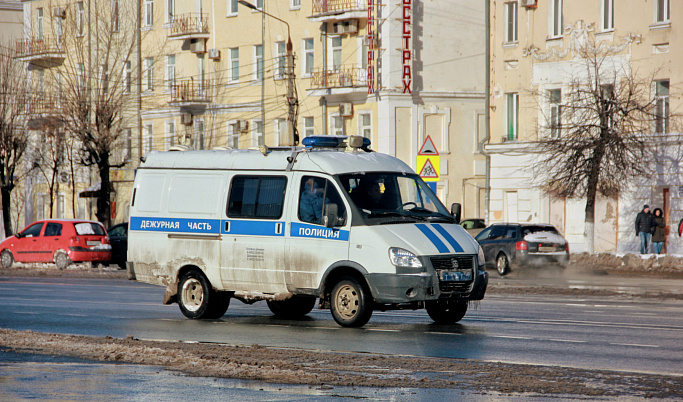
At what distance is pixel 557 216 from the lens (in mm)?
41969

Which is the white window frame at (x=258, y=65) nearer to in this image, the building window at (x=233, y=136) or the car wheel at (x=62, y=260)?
the building window at (x=233, y=136)

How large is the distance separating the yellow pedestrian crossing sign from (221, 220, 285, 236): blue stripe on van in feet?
34.0

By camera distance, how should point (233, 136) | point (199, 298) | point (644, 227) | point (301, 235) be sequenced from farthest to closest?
point (233, 136) < point (644, 227) < point (199, 298) < point (301, 235)

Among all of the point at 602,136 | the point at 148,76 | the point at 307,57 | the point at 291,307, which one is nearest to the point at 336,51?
the point at 307,57

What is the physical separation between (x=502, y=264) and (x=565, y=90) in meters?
11.6

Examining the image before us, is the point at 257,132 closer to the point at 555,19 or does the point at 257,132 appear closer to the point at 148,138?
the point at 148,138

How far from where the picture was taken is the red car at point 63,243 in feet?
109

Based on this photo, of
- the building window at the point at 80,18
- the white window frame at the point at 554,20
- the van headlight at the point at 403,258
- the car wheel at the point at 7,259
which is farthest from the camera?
the building window at the point at 80,18

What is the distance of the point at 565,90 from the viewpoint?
4138cm

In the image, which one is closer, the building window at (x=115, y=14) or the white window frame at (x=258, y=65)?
the building window at (x=115, y=14)

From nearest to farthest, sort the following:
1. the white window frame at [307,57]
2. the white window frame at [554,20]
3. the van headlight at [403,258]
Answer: the van headlight at [403,258] < the white window frame at [554,20] < the white window frame at [307,57]

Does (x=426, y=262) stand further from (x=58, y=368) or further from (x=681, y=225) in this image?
(x=681, y=225)

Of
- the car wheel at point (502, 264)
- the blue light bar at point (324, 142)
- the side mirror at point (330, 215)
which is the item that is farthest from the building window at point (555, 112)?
the side mirror at point (330, 215)

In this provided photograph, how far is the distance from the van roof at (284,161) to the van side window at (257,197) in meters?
0.18
